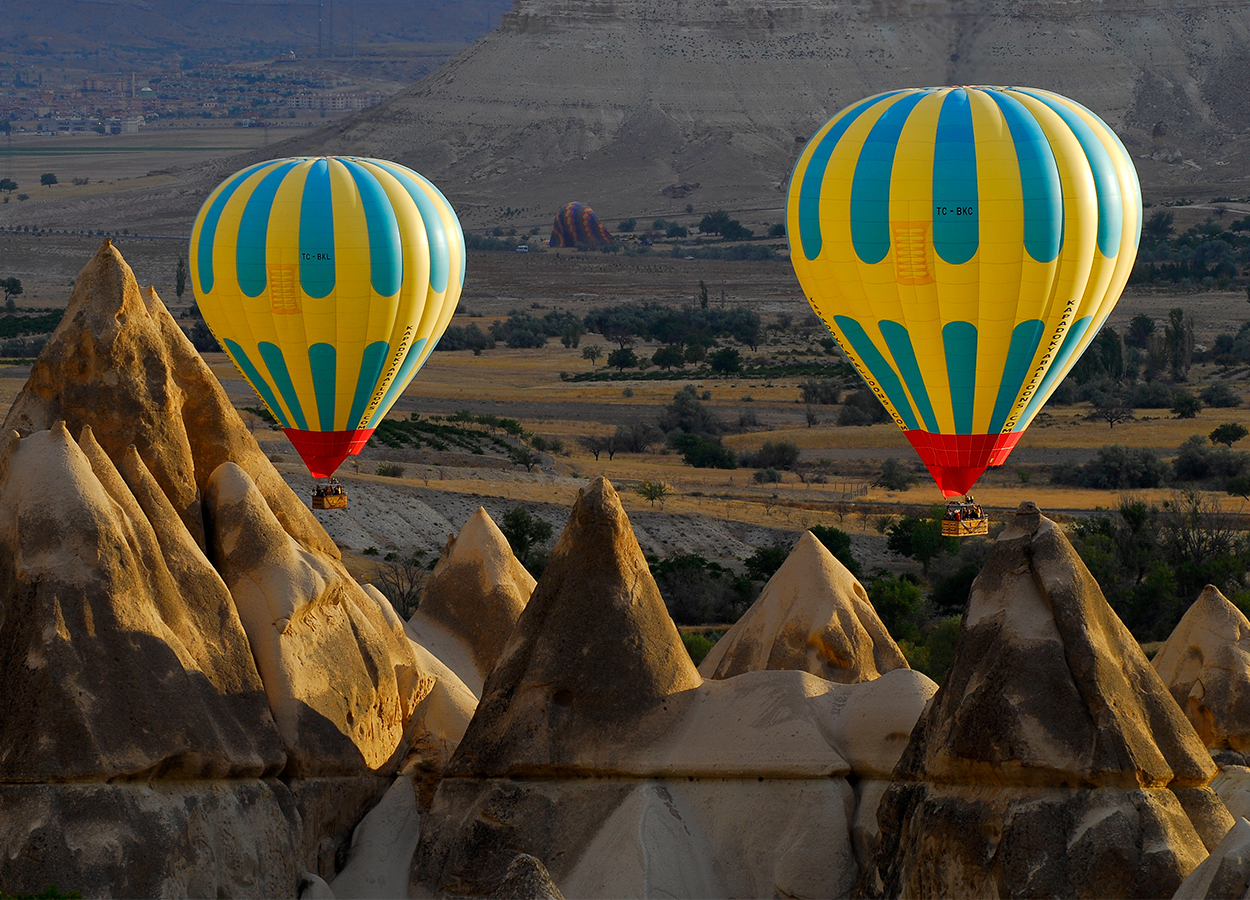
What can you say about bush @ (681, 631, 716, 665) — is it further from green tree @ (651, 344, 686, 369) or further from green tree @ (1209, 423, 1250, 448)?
green tree @ (651, 344, 686, 369)

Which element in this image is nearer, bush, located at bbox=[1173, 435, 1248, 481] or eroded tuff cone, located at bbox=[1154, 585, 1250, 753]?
eroded tuff cone, located at bbox=[1154, 585, 1250, 753]

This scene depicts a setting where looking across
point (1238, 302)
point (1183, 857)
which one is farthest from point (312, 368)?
point (1238, 302)

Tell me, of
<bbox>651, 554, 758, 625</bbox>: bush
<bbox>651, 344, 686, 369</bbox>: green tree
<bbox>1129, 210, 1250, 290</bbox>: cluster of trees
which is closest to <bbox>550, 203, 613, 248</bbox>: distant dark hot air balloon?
<bbox>1129, 210, 1250, 290</bbox>: cluster of trees

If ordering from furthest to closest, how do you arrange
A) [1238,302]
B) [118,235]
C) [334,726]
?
[118,235]
[1238,302]
[334,726]

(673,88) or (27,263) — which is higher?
(673,88)

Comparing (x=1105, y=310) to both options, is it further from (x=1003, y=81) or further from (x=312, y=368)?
(x=1003, y=81)

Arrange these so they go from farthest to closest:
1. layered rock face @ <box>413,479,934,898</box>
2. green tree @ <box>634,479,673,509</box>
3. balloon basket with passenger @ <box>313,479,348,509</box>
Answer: green tree @ <box>634,479,673,509</box> < balloon basket with passenger @ <box>313,479,348,509</box> < layered rock face @ <box>413,479,934,898</box>

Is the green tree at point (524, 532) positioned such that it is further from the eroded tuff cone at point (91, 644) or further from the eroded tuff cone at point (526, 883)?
the eroded tuff cone at point (526, 883)

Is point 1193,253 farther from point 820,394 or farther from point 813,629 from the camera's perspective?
point 813,629
